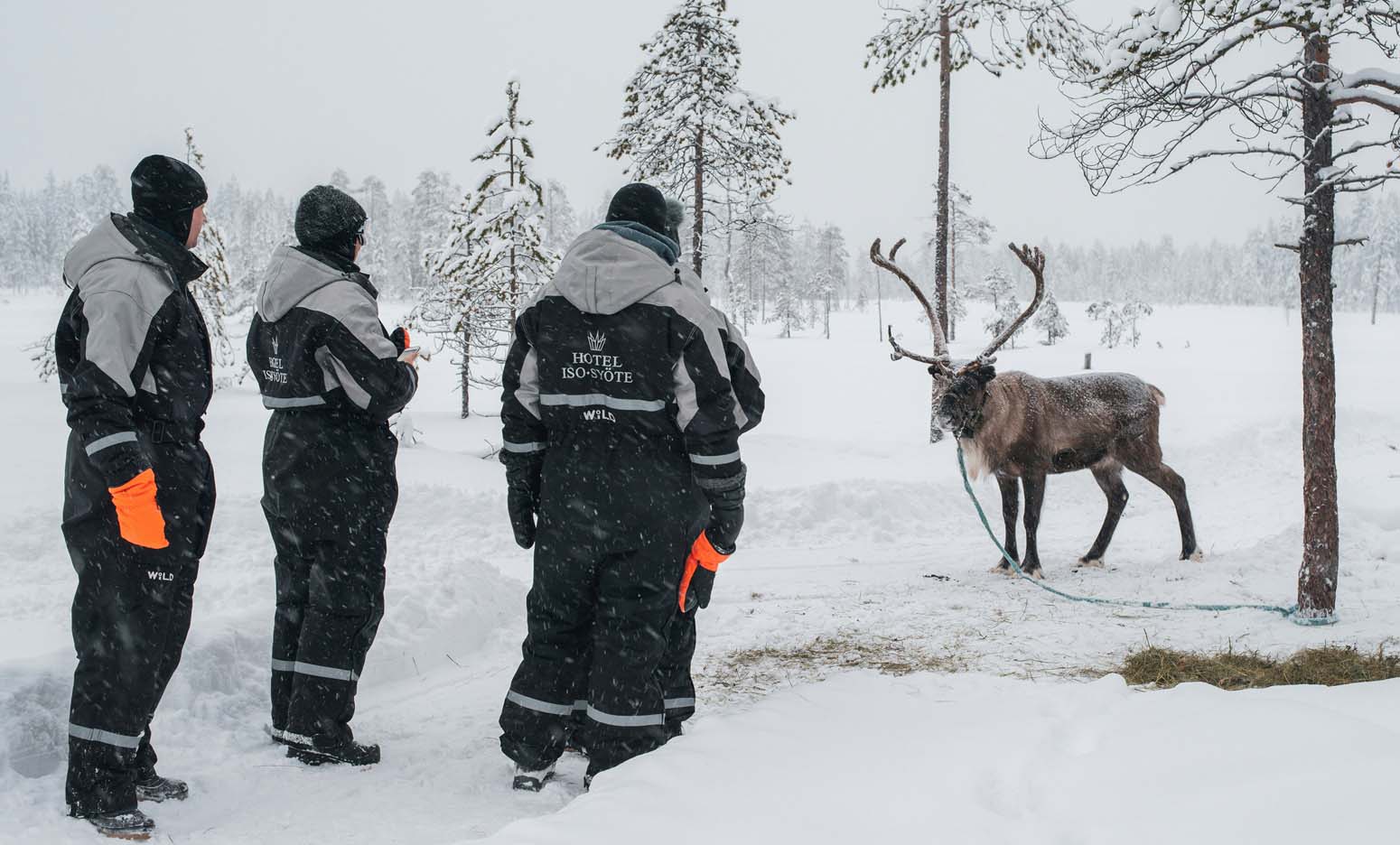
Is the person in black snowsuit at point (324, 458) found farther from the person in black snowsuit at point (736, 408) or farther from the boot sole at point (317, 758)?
the person in black snowsuit at point (736, 408)

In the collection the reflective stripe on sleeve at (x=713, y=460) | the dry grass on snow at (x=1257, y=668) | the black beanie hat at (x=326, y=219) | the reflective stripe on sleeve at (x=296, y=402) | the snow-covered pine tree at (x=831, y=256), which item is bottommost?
the dry grass on snow at (x=1257, y=668)

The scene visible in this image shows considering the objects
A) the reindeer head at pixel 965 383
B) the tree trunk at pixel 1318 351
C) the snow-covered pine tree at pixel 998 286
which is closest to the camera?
the tree trunk at pixel 1318 351

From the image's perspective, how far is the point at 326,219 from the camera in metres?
3.96

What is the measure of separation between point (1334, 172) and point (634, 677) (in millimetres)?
4960

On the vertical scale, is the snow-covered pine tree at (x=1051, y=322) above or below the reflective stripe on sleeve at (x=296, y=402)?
above

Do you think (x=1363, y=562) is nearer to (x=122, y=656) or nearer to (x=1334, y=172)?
(x=1334, y=172)

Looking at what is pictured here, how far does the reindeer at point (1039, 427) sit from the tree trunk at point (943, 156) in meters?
8.83

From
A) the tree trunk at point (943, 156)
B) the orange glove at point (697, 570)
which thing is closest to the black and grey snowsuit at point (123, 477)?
the orange glove at point (697, 570)

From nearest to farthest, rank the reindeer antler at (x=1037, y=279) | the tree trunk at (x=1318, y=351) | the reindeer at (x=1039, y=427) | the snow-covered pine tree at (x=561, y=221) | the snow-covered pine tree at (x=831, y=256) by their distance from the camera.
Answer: the tree trunk at (x=1318, y=351)
the reindeer at (x=1039, y=427)
the reindeer antler at (x=1037, y=279)
the snow-covered pine tree at (x=561, y=221)
the snow-covered pine tree at (x=831, y=256)

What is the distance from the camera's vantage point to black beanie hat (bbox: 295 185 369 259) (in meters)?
3.95

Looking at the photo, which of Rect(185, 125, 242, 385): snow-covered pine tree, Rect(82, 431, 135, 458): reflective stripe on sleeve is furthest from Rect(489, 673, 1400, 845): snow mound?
Rect(185, 125, 242, 385): snow-covered pine tree

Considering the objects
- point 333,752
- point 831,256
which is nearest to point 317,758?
point 333,752

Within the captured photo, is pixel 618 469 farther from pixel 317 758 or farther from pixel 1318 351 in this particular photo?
pixel 1318 351

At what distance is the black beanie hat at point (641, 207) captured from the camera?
3.81 m
